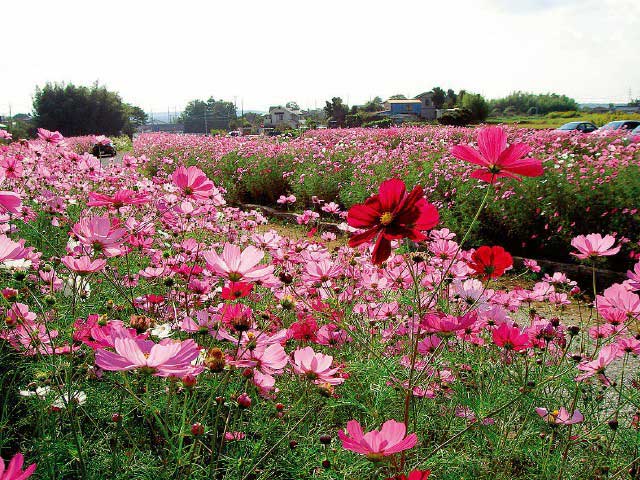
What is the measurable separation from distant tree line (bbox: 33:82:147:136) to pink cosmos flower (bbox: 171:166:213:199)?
40.7m

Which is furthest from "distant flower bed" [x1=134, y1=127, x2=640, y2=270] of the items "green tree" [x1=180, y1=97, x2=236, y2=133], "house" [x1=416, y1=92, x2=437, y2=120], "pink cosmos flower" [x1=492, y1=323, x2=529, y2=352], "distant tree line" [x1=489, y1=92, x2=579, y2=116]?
"green tree" [x1=180, y1=97, x2=236, y2=133]

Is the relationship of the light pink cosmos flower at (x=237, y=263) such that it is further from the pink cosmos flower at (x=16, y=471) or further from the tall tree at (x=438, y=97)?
the tall tree at (x=438, y=97)

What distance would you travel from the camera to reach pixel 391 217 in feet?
2.80

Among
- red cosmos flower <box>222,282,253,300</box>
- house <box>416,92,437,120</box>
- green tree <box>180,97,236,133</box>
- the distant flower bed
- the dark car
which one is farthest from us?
green tree <box>180,97,236,133</box>

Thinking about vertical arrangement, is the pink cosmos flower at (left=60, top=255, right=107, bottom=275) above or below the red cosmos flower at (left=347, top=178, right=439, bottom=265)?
below

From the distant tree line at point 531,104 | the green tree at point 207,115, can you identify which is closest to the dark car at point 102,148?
the distant tree line at point 531,104

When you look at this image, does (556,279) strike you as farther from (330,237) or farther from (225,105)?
(225,105)

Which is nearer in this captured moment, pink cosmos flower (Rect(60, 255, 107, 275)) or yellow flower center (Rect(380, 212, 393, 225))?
yellow flower center (Rect(380, 212, 393, 225))

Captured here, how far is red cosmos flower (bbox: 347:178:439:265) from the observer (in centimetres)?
82

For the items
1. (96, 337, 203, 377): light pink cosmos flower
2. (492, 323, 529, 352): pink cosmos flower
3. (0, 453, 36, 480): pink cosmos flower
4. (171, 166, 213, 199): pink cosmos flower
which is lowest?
(492, 323, 529, 352): pink cosmos flower

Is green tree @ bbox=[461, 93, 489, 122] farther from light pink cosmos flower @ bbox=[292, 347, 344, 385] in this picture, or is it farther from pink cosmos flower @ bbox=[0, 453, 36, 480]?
pink cosmos flower @ bbox=[0, 453, 36, 480]

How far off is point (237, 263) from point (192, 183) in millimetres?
323

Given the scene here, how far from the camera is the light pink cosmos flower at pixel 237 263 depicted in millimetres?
869

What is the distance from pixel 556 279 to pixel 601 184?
3128 millimetres
